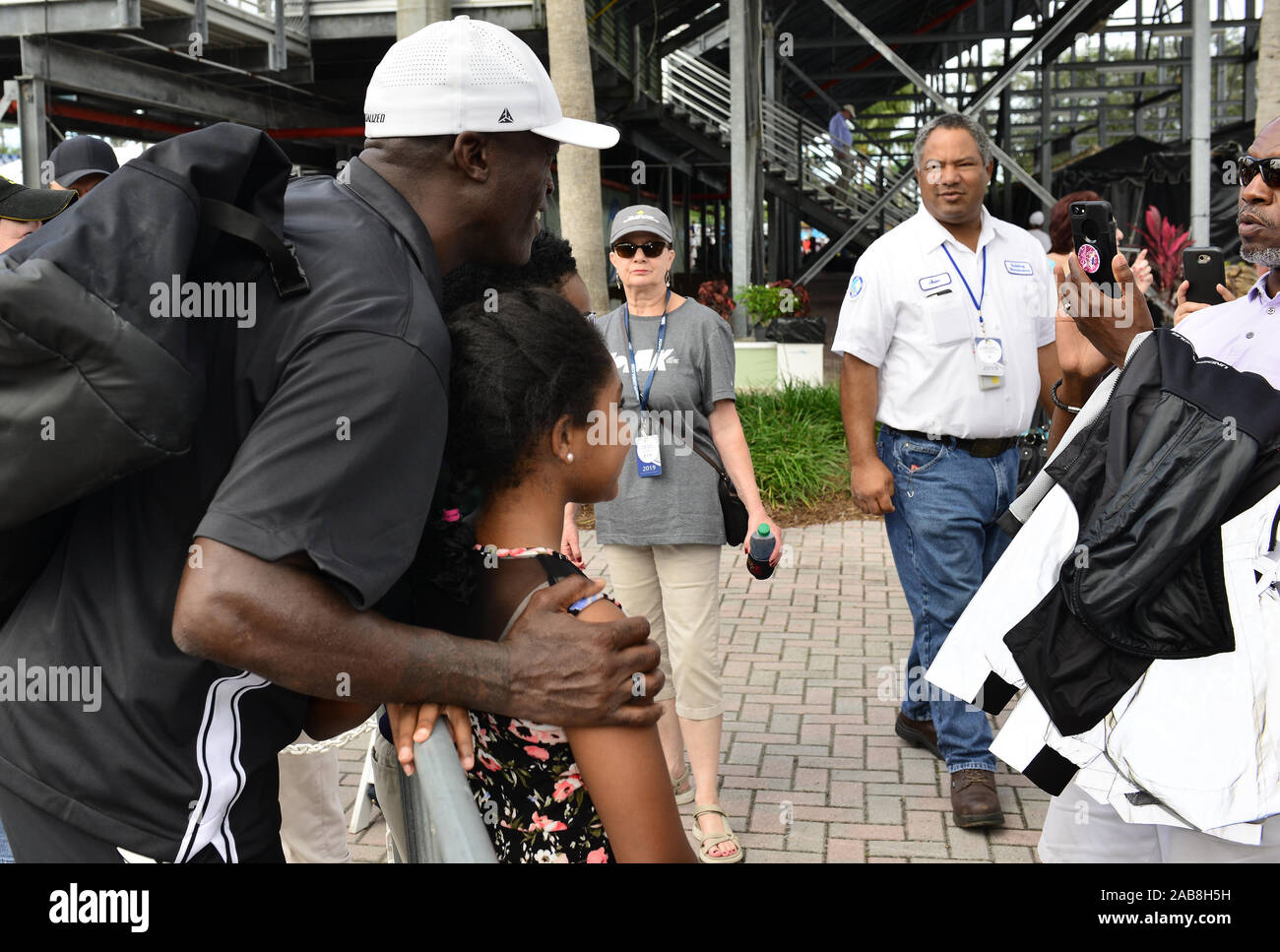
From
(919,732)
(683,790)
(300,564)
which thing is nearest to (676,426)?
(683,790)

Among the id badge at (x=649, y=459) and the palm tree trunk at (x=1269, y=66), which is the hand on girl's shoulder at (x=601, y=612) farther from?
the palm tree trunk at (x=1269, y=66)

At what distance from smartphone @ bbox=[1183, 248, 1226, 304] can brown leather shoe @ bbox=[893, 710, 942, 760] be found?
6.56 ft

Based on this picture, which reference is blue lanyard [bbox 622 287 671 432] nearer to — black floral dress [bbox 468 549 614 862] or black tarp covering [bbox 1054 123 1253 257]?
black floral dress [bbox 468 549 614 862]

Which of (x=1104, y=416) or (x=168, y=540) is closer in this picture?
(x=168, y=540)

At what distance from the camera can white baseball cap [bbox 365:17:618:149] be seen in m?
1.87

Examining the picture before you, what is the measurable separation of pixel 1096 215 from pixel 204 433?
8.66 feet

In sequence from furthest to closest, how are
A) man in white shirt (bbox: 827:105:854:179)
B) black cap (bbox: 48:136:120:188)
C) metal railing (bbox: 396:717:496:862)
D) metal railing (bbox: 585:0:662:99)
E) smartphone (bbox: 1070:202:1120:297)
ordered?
man in white shirt (bbox: 827:105:854:179), metal railing (bbox: 585:0:662:99), black cap (bbox: 48:136:120:188), smartphone (bbox: 1070:202:1120:297), metal railing (bbox: 396:717:496:862)

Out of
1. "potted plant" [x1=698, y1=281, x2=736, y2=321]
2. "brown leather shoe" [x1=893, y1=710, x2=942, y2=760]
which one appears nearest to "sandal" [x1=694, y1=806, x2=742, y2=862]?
"brown leather shoe" [x1=893, y1=710, x2=942, y2=760]

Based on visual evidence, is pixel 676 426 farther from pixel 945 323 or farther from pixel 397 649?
pixel 397 649

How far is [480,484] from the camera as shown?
2.01 metres

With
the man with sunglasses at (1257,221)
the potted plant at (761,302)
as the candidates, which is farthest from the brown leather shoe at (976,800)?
the potted plant at (761,302)

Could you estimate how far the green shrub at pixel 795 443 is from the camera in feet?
32.2

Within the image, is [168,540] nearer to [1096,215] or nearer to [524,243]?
[524,243]
